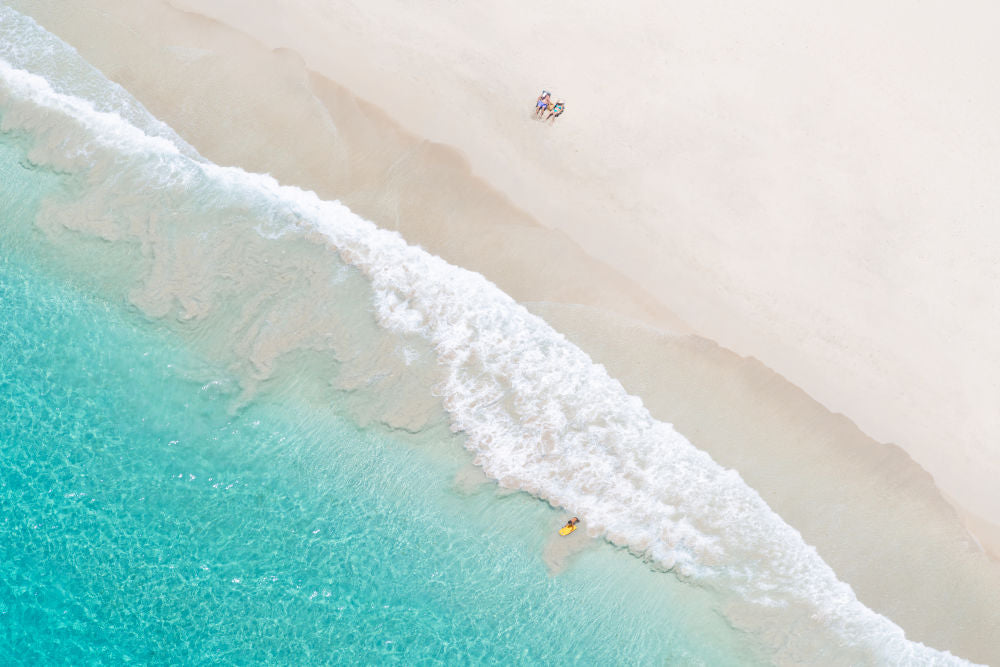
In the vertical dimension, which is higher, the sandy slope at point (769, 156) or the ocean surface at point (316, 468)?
the sandy slope at point (769, 156)

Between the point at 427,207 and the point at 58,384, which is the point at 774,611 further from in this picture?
the point at 58,384

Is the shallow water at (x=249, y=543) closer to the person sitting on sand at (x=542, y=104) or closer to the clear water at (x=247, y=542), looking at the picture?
the clear water at (x=247, y=542)

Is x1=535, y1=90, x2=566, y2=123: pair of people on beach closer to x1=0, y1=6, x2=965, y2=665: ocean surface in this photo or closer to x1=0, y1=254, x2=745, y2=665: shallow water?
x1=0, y1=6, x2=965, y2=665: ocean surface

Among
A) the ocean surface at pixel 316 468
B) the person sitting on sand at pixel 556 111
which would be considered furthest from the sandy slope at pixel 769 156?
the ocean surface at pixel 316 468

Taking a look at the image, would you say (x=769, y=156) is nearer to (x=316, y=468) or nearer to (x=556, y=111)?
(x=556, y=111)

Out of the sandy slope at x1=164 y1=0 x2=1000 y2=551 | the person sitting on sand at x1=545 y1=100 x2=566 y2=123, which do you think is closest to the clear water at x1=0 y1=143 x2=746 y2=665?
the sandy slope at x1=164 y1=0 x2=1000 y2=551

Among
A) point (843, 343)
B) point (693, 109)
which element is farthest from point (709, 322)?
point (693, 109)

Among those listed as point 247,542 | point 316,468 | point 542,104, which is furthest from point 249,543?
point 542,104
